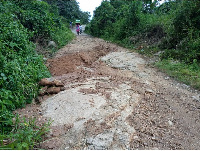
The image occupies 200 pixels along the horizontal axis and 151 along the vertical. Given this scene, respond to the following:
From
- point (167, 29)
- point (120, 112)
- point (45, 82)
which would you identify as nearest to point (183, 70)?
point (120, 112)

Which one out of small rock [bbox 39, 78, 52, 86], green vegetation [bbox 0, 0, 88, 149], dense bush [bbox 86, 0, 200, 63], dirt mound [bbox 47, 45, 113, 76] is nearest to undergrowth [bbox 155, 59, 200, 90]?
dense bush [bbox 86, 0, 200, 63]

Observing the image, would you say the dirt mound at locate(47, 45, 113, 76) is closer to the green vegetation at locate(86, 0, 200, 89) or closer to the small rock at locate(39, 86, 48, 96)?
the small rock at locate(39, 86, 48, 96)

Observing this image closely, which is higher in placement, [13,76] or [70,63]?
[13,76]

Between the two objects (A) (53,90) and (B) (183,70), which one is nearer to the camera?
(A) (53,90)

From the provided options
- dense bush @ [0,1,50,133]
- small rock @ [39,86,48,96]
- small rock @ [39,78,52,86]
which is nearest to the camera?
dense bush @ [0,1,50,133]

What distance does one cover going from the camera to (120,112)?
8.43 feet

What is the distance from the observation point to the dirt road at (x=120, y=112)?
6.77ft

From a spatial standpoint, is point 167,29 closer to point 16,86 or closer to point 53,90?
point 53,90

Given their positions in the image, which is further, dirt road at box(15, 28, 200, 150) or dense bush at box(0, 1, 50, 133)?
dense bush at box(0, 1, 50, 133)

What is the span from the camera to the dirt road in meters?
2.06

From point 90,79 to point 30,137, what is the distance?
213cm

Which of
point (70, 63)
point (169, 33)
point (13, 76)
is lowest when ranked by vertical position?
point (70, 63)

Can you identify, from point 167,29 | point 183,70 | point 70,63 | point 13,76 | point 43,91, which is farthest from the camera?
point 167,29

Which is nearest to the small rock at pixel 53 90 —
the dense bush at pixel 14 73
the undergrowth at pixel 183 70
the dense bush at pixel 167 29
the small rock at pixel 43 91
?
the small rock at pixel 43 91
